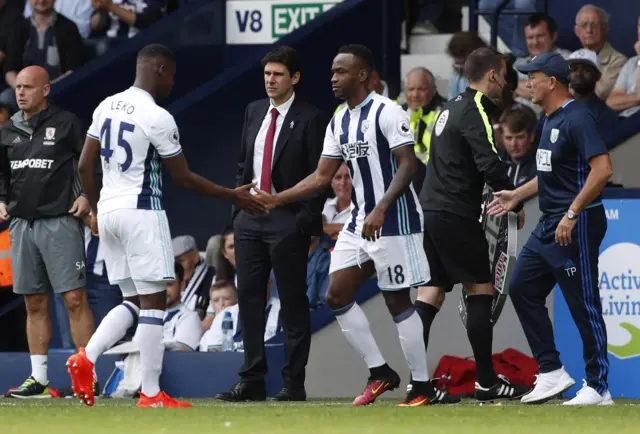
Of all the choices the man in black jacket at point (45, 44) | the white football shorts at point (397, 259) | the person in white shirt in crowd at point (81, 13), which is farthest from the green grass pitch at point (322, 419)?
the person in white shirt in crowd at point (81, 13)

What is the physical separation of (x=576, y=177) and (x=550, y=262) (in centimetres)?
54

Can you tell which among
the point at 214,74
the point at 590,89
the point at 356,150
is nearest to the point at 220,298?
the point at 356,150

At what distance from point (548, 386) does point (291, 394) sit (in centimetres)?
185

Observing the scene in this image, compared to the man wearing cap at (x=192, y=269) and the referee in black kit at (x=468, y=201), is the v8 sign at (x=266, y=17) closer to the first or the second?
the man wearing cap at (x=192, y=269)

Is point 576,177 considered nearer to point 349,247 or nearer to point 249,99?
point 349,247

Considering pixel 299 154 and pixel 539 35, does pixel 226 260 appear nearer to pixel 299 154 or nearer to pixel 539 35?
pixel 299 154

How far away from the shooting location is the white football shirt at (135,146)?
10133mm

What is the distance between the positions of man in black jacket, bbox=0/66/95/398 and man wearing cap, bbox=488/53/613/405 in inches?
132

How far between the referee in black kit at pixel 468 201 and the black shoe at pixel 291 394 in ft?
3.46

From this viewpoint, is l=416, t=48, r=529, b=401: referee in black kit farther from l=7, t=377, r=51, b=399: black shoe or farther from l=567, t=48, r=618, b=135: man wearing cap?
l=7, t=377, r=51, b=399: black shoe

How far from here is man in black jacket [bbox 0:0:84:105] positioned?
53.1 ft

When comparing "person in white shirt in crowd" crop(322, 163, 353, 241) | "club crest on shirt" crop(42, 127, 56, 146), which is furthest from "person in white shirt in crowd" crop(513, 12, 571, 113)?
"club crest on shirt" crop(42, 127, 56, 146)

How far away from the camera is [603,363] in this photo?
9.88 meters

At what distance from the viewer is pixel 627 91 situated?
43.4ft
